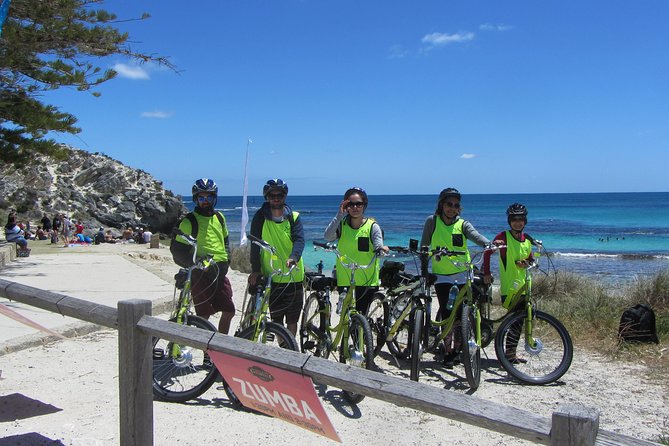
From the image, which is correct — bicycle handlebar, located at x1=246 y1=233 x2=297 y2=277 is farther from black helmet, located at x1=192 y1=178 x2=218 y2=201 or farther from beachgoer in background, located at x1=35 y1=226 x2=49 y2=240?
beachgoer in background, located at x1=35 y1=226 x2=49 y2=240

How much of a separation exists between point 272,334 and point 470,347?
1710 millimetres

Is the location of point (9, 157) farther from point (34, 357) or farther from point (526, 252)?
point (526, 252)

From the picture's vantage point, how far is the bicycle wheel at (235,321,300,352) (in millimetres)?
4609

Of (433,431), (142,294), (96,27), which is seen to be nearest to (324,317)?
(433,431)

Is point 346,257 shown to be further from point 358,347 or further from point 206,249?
point 206,249

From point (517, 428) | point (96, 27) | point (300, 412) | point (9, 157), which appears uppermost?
point (96, 27)

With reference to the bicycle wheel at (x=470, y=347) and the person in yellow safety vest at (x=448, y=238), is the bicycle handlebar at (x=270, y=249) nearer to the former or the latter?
the person in yellow safety vest at (x=448, y=238)

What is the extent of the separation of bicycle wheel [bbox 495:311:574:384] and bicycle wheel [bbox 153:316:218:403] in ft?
8.74

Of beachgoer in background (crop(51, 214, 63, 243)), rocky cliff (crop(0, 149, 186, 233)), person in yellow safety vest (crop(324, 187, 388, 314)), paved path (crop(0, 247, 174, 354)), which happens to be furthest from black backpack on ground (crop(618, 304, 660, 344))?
rocky cliff (crop(0, 149, 186, 233))

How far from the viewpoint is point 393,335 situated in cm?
552

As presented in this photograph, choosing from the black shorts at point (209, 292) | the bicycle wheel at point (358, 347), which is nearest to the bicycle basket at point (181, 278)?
the black shorts at point (209, 292)

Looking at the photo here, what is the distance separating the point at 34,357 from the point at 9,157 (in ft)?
23.5

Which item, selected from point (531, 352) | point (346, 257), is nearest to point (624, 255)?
point (531, 352)

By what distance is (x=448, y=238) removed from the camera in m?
5.70
